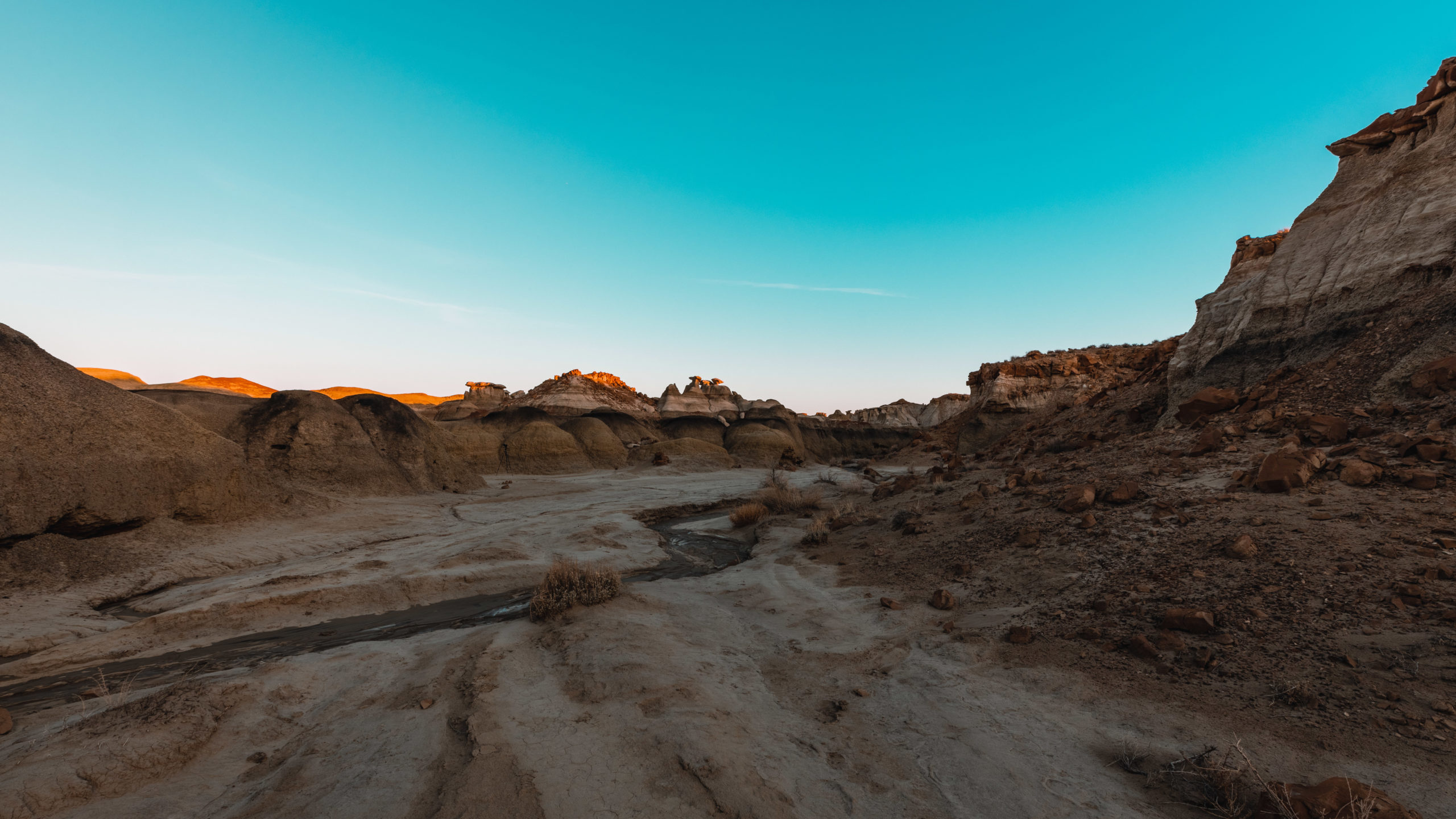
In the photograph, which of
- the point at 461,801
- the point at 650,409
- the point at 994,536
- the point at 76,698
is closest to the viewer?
the point at 461,801

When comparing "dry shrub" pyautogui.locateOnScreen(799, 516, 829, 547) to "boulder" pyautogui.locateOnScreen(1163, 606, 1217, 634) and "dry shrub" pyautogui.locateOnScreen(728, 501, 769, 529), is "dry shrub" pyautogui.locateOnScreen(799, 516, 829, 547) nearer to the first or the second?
"dry shrub" pyautogui.locateOnScreen(728, 501, 769, 529)

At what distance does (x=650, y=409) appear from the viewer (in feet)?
155

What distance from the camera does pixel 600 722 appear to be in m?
3.93

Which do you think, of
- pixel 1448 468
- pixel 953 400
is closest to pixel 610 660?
pixel 1448 468

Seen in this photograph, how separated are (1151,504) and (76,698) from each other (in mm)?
11351

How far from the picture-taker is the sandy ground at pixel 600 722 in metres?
3.06

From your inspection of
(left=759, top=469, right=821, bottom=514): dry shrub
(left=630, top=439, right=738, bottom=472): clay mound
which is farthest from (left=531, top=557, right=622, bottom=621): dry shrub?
(left=630, top=439, right=738, bottom=472): clay mound

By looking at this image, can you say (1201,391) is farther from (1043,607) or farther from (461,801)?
(461,801)

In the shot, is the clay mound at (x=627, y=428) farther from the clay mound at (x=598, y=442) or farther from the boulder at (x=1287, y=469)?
the boulder at (x=1287, y=469)

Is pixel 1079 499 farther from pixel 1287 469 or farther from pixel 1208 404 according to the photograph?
pixel 1208 404

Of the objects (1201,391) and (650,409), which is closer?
(1201,391)

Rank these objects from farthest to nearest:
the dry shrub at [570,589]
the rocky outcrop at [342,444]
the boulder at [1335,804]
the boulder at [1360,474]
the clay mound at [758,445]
A: the clay mound at [758,445]
the rocky outcrop at [342,444]
the dry shrub at [570,589]
the boulder at [1360,474]
the boulder at [1335,804]

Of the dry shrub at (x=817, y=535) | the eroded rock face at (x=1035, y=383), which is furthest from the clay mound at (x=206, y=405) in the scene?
the eroded rock face at (x=1035, y=383)

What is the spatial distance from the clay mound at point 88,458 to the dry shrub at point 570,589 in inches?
309
